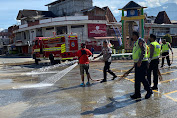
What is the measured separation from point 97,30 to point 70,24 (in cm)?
534

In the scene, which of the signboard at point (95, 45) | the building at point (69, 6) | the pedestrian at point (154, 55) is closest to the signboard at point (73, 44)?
the pedestrian at point (154, 55)

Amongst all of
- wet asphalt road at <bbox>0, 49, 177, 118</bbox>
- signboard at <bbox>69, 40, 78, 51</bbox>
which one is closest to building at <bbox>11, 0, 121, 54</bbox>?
signboard at <bbox>69, 40, 78, 51</bbox>

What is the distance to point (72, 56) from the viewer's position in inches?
758

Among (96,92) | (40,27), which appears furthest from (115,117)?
(40,27)

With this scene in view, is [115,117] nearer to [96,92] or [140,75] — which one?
[140,75]

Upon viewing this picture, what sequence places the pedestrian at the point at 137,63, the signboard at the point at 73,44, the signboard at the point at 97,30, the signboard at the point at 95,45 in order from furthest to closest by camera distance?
1. the signboard at the point at 97,30
2. the signboard at the point at 95,45
3. the signboard at the point at 73,44
4. the pedestrian at the point at 137,63

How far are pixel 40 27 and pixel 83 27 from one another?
974 cm

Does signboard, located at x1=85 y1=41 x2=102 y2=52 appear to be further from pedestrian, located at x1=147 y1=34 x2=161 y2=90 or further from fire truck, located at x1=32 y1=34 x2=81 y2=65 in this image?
pedestrian, located at x1=147 y1=34 x2=161 y2=90

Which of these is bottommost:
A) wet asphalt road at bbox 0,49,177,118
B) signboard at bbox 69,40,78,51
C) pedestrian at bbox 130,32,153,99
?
wet asphalt road at bbox 0,49,177,118

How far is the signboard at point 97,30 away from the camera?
41.9 meters

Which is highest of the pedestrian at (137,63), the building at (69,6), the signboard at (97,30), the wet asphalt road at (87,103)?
the building at (69,6)

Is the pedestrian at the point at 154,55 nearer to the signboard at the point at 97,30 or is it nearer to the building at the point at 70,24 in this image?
the building at the point at 70,24

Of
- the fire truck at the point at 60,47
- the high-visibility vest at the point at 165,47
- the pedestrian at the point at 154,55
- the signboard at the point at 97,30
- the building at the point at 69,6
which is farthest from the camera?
the building at the point at 69,6

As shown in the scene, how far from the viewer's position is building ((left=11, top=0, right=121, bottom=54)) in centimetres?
4169
